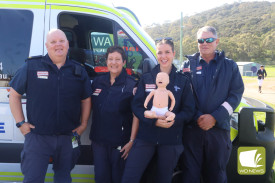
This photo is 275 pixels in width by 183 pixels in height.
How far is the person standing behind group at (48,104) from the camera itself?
2252 mm

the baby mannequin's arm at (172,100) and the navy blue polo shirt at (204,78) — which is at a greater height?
the navy blue polo shirt at (204,78)

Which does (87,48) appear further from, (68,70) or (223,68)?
(223,68)

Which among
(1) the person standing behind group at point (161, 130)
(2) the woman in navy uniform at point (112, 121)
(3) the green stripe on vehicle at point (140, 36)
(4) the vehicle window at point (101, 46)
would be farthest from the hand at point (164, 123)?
(4) the vehicle window at point (101, 46)

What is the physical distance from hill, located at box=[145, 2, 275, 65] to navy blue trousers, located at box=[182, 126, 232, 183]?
54.4ft

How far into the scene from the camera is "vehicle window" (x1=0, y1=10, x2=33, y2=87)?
2674 mm

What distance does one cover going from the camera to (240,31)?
94812 mm

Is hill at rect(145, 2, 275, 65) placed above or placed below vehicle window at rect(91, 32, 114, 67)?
above

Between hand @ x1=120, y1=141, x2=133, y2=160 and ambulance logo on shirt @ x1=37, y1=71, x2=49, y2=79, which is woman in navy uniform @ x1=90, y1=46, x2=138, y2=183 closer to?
hand @ x1=120, y1=141, x2=133, y2=160

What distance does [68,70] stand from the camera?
235 cm

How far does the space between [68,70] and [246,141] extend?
1957 mm

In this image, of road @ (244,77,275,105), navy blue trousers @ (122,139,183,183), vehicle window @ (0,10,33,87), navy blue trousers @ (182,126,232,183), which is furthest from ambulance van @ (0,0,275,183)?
road @ (244,77,275,105)

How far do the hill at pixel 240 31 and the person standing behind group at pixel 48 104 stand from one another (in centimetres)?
1665

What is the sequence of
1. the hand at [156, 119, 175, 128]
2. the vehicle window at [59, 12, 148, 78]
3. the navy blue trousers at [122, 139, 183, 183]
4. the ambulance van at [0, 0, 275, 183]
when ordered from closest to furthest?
the hand at [156, 119, 175, 128], the navy blue trousers at [122, 139, 183, 183], the ambulance van at [0, 0, 275, 183], the vehicle window at [59, 12, 148, 78]

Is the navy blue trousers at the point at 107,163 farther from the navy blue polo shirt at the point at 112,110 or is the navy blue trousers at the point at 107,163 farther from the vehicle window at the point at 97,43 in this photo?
the vehicle window at the point at 97,43
